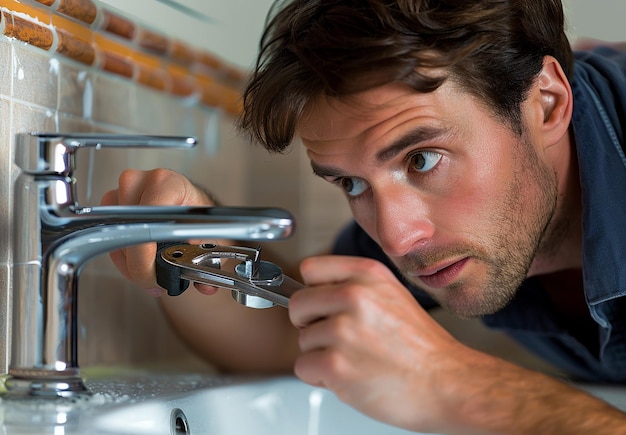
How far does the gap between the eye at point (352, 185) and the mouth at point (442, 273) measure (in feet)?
0.34

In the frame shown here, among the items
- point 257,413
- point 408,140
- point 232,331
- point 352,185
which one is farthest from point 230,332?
point 408,140

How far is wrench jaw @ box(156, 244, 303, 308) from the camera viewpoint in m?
0.65

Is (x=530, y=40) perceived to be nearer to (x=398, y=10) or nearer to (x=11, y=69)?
(x=398, y=10)

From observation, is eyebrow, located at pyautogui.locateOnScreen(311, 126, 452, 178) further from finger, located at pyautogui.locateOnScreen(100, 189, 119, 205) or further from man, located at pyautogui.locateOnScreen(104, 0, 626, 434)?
finger, located at pyautogui.locateOnScreen(100, 189, 119, 205)

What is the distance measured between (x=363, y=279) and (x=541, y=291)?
2.02 ft

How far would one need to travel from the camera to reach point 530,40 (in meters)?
0.85

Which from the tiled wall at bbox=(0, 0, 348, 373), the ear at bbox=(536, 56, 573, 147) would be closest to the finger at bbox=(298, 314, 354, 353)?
the tiled wall at bbox=(0, 0, 348, 373)

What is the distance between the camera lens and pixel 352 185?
33.4 inches

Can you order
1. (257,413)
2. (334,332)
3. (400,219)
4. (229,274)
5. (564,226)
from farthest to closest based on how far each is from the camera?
1. (564,226)
2. (257,413)
3. (400,219)
4. (229,274)
5. (334,332)

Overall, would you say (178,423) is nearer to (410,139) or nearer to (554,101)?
(410,139)

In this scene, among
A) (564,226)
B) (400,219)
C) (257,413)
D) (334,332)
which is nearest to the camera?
(334,332)

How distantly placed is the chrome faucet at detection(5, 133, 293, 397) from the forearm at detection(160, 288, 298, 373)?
378 mm

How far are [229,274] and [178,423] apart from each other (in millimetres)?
158

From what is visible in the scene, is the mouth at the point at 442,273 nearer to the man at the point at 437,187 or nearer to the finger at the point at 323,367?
the man at the point at 437,187
